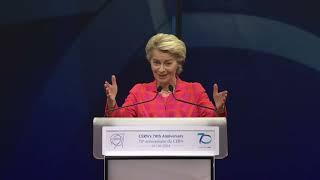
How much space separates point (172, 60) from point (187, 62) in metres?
1.18

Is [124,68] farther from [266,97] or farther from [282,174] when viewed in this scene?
[282,174]

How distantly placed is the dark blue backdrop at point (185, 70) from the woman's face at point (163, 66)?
116cm

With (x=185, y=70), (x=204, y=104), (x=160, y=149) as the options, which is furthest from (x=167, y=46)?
(x=185, y=70)

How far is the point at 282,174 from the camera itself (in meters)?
3.98

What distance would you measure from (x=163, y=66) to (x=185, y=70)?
120 centimetres

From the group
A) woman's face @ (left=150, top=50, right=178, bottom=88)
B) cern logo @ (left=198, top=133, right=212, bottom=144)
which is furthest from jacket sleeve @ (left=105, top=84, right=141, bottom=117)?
cern logo @ (left=198, top=133, right=212, bottom=144)

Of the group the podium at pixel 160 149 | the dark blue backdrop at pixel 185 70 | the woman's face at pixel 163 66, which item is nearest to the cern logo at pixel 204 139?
the podium at pixel 160 149

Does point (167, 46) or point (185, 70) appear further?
point (185, 70)

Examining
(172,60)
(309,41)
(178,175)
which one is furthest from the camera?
(309,41)

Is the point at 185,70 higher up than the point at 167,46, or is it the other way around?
the point at 185,70

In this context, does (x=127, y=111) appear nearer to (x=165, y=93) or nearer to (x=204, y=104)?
(x=165, y=93)

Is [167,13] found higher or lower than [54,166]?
higher

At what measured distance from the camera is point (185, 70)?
3969 mm

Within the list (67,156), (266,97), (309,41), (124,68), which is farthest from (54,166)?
(309,41)
